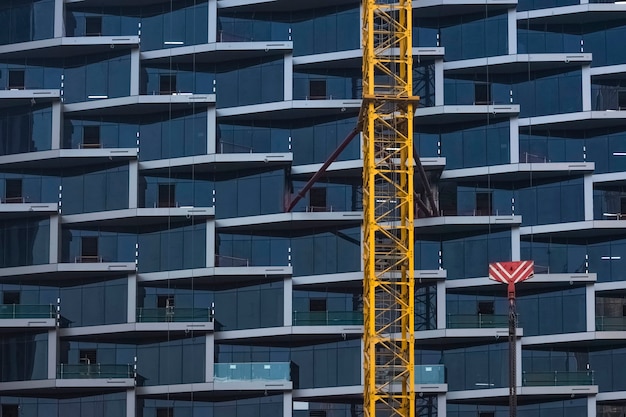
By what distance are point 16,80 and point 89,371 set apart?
24.1 meters

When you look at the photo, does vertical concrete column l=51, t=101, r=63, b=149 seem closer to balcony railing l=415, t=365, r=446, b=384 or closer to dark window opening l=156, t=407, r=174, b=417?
dark window opening l=156, t=407, r=174, b=417

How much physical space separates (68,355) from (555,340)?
117 ft

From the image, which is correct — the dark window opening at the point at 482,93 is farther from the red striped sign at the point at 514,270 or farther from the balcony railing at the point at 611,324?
the red striped sign at the point at 514,270

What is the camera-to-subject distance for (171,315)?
11156cm

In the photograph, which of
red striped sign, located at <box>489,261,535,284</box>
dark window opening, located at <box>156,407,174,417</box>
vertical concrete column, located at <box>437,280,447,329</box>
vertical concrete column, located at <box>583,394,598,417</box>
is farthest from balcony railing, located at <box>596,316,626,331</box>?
dark window opening, located at <box>156,407,174,417</box>

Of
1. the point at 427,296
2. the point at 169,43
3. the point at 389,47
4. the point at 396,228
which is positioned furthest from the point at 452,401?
the point at 169,43

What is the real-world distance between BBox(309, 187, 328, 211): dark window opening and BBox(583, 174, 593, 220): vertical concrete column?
63.8ft

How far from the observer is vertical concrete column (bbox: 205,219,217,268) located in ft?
369

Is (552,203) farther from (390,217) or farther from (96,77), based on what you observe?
(96,77)

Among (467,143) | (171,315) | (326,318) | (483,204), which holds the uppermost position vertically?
(467,143)

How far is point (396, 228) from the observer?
349 feet

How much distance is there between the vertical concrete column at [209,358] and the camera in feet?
362

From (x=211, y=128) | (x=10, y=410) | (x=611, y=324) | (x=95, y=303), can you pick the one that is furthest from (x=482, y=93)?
(x=10, y=410)

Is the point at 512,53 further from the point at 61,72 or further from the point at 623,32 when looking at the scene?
the point at 61,72
